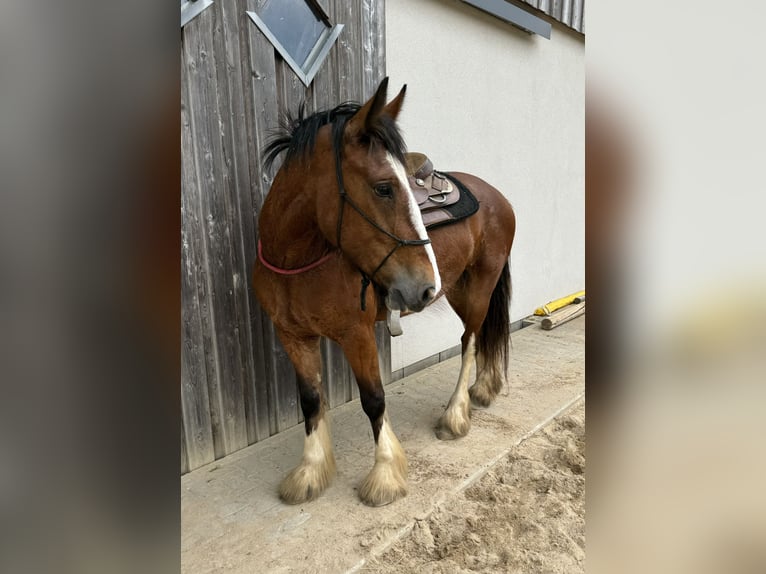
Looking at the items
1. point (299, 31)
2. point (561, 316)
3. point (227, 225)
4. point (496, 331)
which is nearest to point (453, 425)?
point (496, 331)

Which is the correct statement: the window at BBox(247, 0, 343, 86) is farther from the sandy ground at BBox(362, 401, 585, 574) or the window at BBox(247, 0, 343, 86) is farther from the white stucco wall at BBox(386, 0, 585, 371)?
the sandy ground at BBox(362, 401, 585, 574)

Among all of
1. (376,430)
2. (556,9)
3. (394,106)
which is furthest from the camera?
(556,9)

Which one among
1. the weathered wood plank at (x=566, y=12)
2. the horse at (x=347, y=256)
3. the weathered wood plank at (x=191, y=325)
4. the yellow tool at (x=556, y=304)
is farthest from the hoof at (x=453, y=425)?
the weathered wood plank at (x=566, y=12)

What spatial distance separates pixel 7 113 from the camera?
0.22m

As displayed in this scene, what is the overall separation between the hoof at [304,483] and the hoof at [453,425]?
2.50 feet

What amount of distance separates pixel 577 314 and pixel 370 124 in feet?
14.1

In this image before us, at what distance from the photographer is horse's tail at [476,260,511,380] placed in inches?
123

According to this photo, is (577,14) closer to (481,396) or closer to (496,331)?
(496,331)

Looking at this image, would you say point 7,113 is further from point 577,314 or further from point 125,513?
point 577,314

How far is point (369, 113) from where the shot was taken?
160 cm

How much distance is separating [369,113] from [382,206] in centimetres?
31

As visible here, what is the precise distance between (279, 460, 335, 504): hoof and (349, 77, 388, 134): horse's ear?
1.49m

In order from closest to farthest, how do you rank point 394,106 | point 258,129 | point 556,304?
point 394,106
point 258,129
point 556,304

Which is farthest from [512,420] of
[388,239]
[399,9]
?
[399,9]
